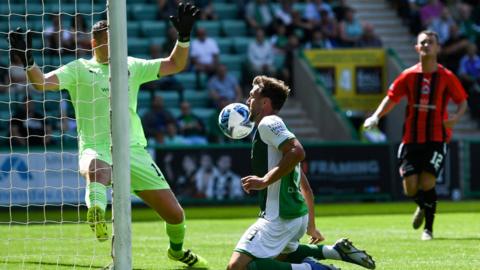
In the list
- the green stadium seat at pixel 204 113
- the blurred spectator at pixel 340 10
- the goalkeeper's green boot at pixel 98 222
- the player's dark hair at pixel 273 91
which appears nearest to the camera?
the player's dark hair at pixel 273 91

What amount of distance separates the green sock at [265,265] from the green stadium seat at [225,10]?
63.5 feet

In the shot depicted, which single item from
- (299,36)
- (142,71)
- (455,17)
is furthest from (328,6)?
(142,71)

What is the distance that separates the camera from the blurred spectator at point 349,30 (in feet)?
86.9

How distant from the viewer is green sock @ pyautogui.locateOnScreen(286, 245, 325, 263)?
27.8ft

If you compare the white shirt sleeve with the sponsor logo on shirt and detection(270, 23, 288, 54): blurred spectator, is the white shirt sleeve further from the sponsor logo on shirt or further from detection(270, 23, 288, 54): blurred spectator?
detection(270, 23, 288, 54): blurred spectator

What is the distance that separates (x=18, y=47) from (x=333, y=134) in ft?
51.6

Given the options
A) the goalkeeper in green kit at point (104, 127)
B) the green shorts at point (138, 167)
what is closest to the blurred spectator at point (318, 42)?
the goalkeeper in green kit at point (104, 127)

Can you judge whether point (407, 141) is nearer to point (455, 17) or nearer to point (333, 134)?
point (333, 134)

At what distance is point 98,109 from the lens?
407 inches

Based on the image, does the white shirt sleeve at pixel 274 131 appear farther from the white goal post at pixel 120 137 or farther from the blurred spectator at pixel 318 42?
the blurred spectator at pixel 318 42

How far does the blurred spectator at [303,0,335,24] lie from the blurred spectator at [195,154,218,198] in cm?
678

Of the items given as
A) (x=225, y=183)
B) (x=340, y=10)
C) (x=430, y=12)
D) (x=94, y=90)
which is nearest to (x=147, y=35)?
(x=340, y=10)

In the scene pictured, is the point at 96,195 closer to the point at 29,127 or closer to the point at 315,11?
the point at 29,127

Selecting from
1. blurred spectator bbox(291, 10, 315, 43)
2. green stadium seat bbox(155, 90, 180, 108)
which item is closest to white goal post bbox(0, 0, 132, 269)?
green stadium seat bbox(155, 90, 180, 108)
